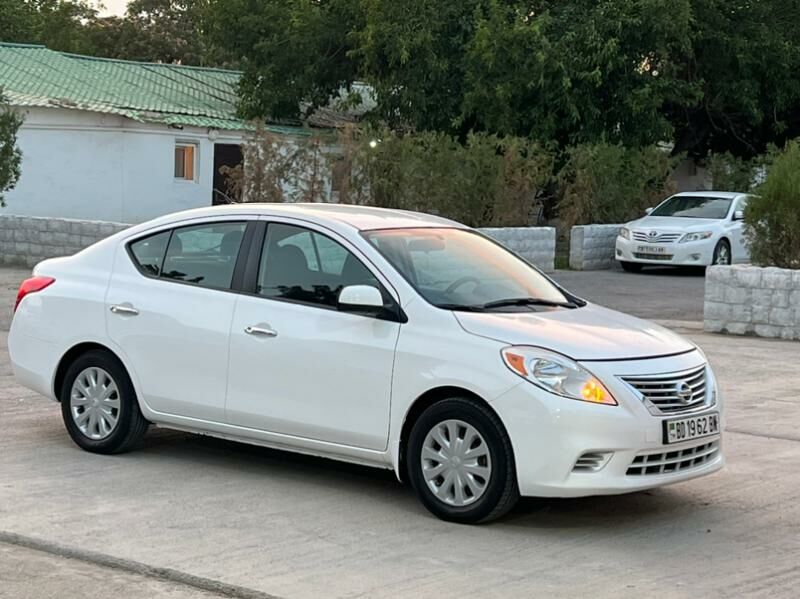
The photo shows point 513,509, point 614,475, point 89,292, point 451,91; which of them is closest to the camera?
point 614,475

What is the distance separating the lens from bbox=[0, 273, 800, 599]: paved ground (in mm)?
5941

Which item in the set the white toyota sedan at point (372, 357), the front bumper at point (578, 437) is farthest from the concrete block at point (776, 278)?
the front bumper at point (578, 437)

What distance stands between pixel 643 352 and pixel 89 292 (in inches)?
136

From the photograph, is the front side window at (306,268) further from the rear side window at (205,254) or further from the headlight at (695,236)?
the headlight at (695,236)

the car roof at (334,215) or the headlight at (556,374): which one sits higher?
the car roof at (334,215)

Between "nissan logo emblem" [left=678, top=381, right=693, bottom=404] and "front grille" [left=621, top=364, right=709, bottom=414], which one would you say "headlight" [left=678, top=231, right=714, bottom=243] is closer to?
"front grille" [left=621, top=364, right=709, bottom=414]

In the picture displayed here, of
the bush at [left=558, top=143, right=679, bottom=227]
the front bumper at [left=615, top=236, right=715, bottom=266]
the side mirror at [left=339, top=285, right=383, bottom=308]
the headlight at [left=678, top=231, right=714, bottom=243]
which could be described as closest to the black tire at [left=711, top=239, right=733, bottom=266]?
the front bumper at [left=615, top=236, right=715, bottom=266]

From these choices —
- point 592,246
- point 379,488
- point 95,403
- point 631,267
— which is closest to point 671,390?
point 379,488

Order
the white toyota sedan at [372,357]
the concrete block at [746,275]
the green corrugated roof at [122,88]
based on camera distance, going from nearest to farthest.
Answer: the white toyota sedan at [372,357] < the concrete block at [746,275] < the green corrugated roof at [122,88]

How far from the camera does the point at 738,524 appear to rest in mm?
7148

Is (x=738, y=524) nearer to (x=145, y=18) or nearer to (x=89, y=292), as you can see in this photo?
(x=89, y=292)

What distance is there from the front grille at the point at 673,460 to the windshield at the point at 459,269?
1.22 m

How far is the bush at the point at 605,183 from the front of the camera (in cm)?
2623

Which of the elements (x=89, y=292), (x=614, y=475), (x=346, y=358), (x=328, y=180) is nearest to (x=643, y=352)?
(x=614, y=475)
